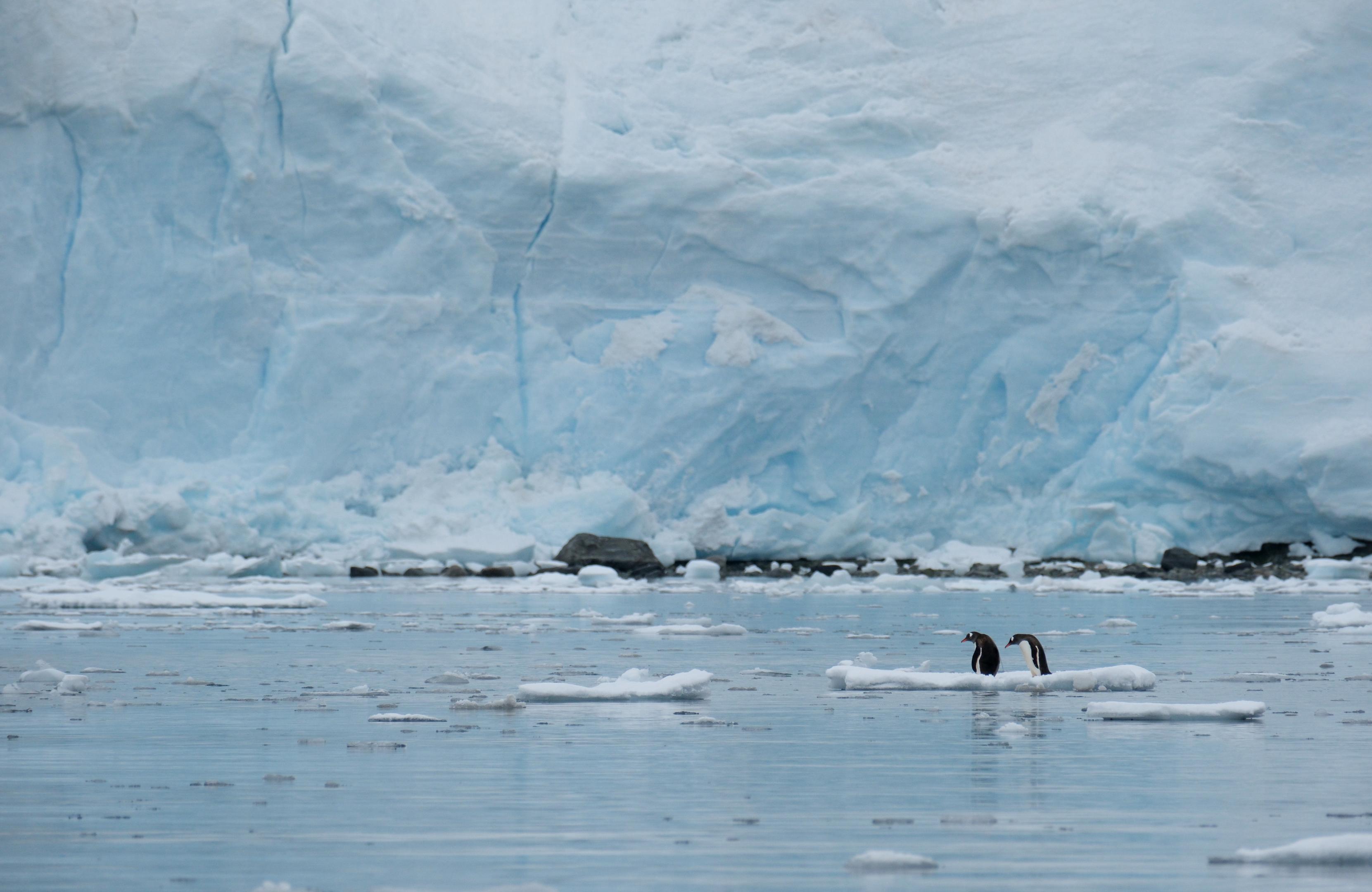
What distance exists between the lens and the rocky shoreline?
61.0ft

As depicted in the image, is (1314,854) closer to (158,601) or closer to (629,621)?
(629,621)

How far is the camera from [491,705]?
18.9 ft

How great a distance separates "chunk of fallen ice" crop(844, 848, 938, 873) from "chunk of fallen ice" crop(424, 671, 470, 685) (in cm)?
393

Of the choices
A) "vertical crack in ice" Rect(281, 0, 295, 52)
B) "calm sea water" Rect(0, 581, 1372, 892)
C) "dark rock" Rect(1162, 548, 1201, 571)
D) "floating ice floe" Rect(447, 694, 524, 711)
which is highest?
"vertical crack in ice" Rect(281, 0, 295, 52)

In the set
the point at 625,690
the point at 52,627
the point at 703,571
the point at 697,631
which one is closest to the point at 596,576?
the point at 703,571

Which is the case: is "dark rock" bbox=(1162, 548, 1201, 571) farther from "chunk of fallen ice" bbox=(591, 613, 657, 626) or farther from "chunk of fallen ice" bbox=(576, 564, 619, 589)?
"chunk of fallen ice" bbox=(591, 613, 657, 626)

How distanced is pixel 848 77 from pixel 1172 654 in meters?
14.1

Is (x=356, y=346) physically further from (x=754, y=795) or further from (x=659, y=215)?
(x=754, y=795)

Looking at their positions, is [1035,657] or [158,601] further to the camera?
[158,601]

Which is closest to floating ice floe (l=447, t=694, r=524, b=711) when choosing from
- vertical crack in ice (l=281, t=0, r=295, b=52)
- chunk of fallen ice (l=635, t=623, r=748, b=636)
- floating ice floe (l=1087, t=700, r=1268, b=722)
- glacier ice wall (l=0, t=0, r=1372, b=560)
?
floating ice floe (l=1087, t=700, r=1268, b=722)

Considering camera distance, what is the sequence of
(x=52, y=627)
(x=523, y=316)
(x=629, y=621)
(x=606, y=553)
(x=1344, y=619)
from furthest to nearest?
(x=523, y=316) → (x=606, y=553) → (x=629, y=621) → (x=1344, y=619) → (x=52, y=627)

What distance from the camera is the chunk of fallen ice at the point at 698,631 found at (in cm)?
988

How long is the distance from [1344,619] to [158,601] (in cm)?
800

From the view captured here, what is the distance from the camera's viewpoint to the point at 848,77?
21.3 metres
